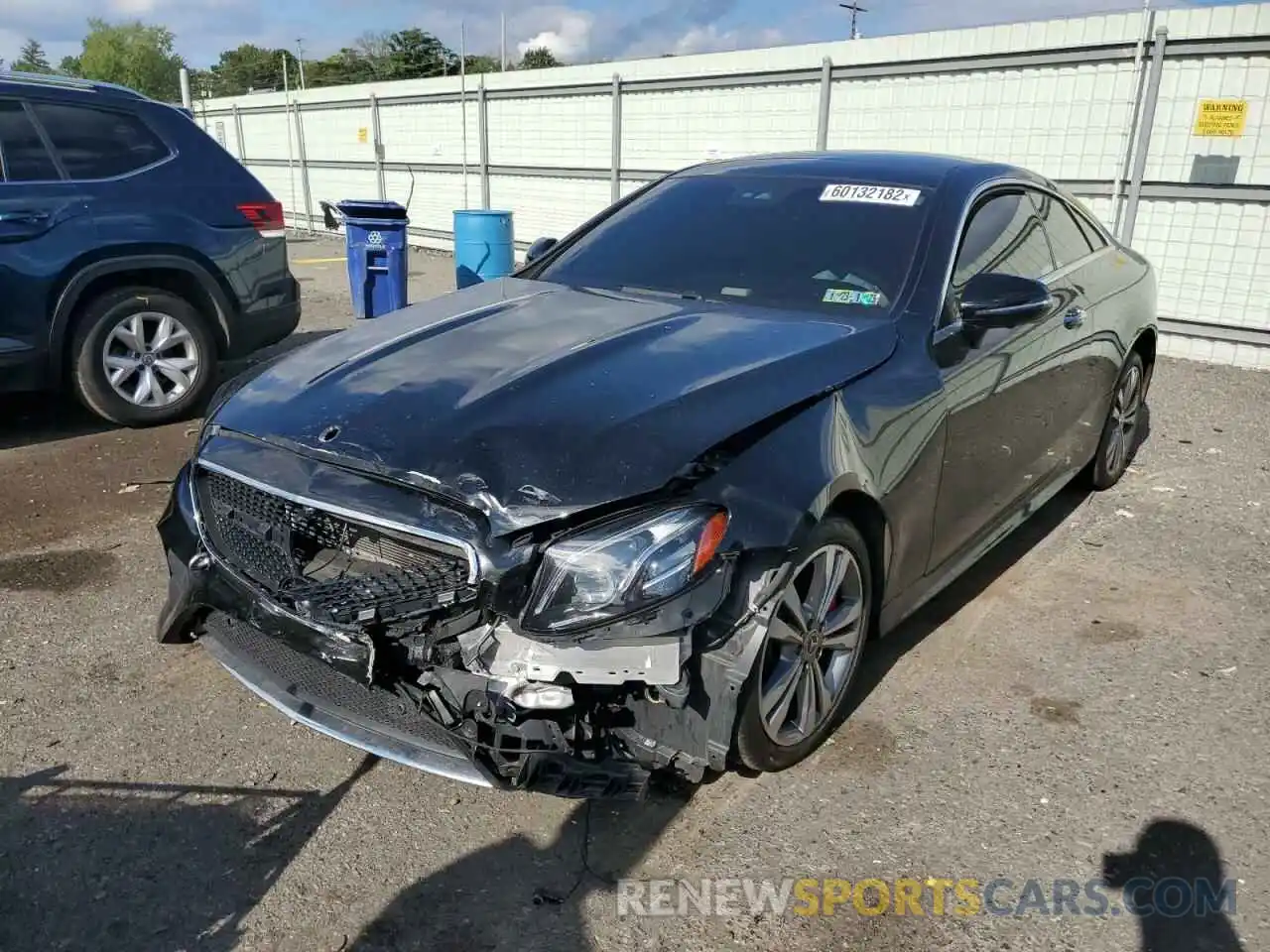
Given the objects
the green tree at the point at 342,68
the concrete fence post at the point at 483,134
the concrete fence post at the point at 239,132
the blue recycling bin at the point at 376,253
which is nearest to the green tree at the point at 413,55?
the green tree at the point at 342,68

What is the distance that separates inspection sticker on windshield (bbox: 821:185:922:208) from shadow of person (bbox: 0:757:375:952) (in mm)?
2541

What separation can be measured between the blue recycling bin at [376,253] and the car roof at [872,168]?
18.4ft

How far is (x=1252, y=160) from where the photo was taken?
26.9ft

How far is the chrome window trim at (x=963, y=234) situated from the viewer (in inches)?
130

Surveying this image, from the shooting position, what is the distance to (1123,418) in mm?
5340

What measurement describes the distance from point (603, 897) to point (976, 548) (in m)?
2.02

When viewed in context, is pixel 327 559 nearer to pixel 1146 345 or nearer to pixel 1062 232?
pixel 1062 232

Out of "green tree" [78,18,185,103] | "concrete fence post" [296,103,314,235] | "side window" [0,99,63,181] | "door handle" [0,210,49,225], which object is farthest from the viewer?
"green tree" [78,18,185,103]

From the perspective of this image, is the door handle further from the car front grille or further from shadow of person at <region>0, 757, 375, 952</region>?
shadow of person at <region>0, 757, 375, 952</region>

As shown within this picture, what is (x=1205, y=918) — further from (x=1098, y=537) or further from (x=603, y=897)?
(x=1098, y=537)

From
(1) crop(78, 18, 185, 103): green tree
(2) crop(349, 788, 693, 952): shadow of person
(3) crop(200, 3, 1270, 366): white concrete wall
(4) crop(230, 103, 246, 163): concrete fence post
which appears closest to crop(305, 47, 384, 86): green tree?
(1) crop(78, 18, 185, 103): green tree

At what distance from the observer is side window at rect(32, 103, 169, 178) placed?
18.4ft

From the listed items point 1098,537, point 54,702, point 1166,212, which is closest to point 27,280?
point 54,702

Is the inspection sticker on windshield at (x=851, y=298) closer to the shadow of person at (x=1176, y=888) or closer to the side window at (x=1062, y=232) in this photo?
the side window at (x=1062, y=232)
